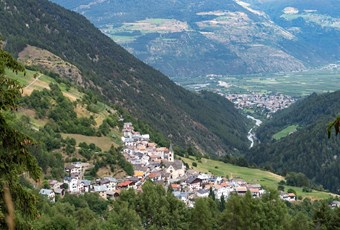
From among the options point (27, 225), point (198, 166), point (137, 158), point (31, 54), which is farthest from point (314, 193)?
point (27, 225)

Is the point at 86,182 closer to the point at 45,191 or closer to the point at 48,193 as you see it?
the point at 48,193

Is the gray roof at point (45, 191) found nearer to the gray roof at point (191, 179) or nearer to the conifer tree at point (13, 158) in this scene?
the gray roof at point (191, 179)

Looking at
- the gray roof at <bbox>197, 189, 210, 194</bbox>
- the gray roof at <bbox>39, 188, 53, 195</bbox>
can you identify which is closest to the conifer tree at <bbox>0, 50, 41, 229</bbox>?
the gray roof at <bbox>39, 188, 53, 195</bbox>

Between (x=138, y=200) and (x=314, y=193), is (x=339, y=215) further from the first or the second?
(x=314, y=193)

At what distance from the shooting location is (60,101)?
12438 cm

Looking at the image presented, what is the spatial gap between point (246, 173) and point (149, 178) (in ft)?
151

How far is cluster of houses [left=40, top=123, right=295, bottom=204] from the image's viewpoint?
85.1 meters

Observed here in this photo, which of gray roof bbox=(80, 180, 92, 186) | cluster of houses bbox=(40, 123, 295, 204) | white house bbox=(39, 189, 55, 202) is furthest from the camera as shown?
gray roof bbox=(80, 180, 92, 186)

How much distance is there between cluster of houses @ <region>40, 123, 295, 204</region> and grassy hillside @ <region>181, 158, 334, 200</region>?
1106 centimetres

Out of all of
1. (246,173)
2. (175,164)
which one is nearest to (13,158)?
(175,164)

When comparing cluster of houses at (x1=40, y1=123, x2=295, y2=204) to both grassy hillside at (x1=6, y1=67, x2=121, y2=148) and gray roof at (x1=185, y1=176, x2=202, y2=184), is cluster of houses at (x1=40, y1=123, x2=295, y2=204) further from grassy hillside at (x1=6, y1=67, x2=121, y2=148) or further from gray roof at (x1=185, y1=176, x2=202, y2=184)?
grassy hillside at (x1=6, y1=67, x2=121, y2=148)

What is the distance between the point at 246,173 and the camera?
457 ft

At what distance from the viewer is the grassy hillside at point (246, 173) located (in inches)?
4921

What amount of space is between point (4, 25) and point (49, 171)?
117 m
